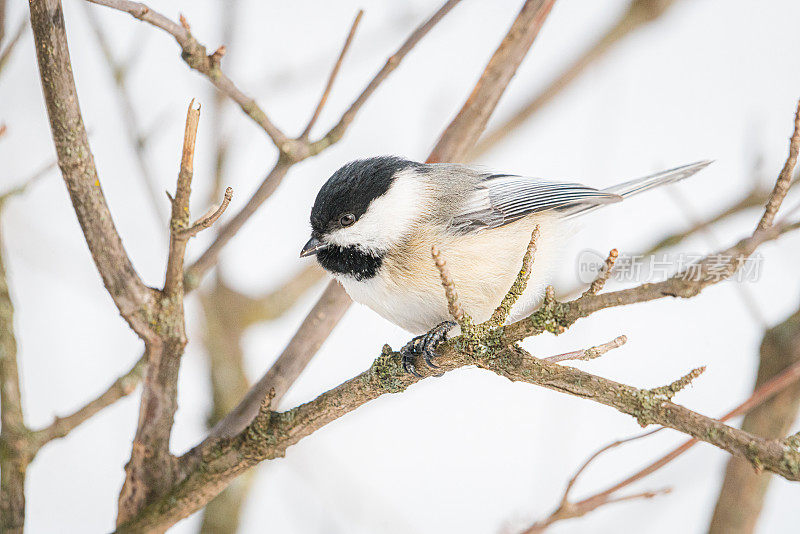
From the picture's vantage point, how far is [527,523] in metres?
1.67

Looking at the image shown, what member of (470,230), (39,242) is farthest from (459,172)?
(39,242)

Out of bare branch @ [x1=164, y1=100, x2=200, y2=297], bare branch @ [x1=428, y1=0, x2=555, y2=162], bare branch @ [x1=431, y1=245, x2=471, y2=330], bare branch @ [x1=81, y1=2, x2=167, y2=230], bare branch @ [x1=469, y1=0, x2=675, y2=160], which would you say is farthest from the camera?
bare branch @ [x1=469, y1=0, x2=675, y2=160]

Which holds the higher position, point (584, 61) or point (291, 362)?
point (584, 61)

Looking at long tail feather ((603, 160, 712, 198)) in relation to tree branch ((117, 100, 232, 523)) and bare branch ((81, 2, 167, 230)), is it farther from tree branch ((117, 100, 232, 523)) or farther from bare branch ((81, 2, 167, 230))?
→ bare branch ((81, 2, 167, 230))

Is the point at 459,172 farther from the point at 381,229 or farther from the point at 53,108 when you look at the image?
the point at 53,108

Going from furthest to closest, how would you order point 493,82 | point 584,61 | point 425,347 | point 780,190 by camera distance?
point 584,61 → point 493,82 → point 425,347 → point 780,190

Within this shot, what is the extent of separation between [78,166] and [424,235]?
1.96 ft

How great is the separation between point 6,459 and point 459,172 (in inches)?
39.1

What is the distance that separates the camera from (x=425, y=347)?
42.6 inches

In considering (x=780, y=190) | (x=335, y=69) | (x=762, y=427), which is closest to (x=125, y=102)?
Result: (x=335, y=69)

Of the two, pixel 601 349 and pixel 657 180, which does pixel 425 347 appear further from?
pixel 657 180

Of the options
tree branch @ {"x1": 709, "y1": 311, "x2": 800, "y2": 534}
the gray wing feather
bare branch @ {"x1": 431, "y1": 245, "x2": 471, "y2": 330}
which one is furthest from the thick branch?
tree branch @ {"x1": 709, "y1": 311, "x2": 800, "y2": 534}

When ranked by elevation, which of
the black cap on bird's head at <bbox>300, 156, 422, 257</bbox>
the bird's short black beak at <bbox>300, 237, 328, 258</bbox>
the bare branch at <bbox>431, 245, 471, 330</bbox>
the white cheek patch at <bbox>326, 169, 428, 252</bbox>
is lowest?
the bare branch at <bbox>431, 245, 471, 330</bbox>

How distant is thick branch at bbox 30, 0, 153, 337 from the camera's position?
89cm
